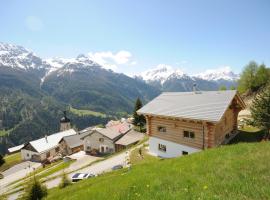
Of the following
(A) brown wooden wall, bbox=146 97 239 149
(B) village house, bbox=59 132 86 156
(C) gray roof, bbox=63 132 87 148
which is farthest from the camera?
(C) gray roof, bbox=63 132 87 148

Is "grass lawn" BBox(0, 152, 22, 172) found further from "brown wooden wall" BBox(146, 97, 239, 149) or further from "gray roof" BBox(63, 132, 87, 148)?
"brown wooden wall" BBox(146, 97, 239, 149)

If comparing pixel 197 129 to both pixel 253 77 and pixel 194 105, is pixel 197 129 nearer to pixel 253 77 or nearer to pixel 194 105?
pixel 194 105

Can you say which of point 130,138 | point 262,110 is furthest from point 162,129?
point 130,138

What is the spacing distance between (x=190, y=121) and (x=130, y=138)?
37393 mm

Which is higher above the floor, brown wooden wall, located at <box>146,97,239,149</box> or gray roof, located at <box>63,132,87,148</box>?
brown wooden wall, located at <box>146,97,239,149</box>

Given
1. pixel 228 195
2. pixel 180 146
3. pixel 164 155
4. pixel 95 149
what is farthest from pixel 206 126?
pixel 95 149

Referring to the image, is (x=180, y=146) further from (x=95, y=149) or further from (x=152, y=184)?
(x=95, y=149)

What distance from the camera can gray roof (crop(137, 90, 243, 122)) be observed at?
2433cm

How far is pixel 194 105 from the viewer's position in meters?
27.5

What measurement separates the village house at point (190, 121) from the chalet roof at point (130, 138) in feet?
89.1

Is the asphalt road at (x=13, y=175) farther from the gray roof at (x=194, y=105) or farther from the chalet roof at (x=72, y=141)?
the gray roof at (x=194, y=105)

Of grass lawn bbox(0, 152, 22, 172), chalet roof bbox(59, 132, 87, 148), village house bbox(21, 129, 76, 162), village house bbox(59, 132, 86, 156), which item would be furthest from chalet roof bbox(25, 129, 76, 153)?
grass lawn bbox(0, 152, 22, 172)

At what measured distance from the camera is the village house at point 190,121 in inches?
959

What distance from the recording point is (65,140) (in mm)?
80750
